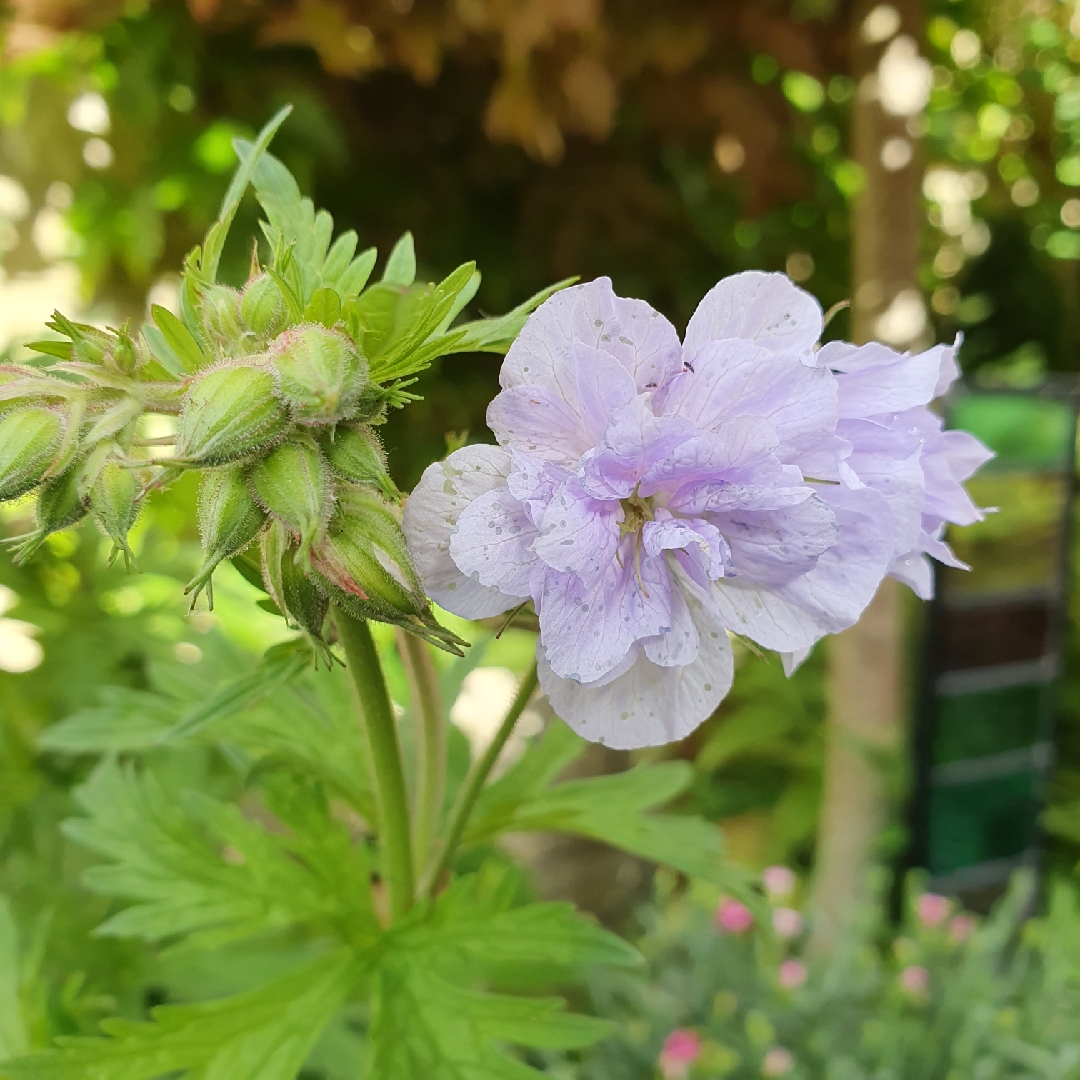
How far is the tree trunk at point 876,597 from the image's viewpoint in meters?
1.38

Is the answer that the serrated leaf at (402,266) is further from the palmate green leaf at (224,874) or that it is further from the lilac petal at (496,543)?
the palmate green leaf at (224,874)

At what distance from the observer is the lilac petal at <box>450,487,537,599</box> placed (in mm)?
421

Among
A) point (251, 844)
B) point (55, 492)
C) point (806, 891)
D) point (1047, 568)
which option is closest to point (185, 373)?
point (55, 492)

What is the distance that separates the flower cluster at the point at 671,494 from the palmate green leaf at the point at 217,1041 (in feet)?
0.98

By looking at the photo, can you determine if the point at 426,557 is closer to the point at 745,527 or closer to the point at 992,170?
the point at 745,527

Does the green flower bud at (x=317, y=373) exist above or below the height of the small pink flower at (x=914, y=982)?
above

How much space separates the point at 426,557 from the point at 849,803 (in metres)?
1.31

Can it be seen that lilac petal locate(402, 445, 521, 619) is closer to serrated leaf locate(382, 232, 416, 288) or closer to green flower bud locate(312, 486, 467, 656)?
green flower bud locate(312, 486, 467, 656)

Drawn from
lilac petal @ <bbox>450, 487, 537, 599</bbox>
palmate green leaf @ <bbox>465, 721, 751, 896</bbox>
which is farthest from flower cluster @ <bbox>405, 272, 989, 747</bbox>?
palmate green leaf @ <bbox>465, 721, 751, 896</bbox>

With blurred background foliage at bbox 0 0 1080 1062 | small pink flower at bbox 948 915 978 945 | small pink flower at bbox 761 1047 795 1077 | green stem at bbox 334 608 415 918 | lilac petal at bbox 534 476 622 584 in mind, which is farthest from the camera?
small pink flower at bbox 948 915 978 945

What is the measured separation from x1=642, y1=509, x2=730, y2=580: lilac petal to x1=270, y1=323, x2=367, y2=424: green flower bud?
15 cm

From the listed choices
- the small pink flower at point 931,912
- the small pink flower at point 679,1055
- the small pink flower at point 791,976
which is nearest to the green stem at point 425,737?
the small pink flower at point 679,1055

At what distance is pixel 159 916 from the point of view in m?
0.65

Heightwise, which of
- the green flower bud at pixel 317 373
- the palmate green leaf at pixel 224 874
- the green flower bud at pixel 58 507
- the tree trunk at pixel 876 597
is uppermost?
the tree trunk at pixel 876 597
